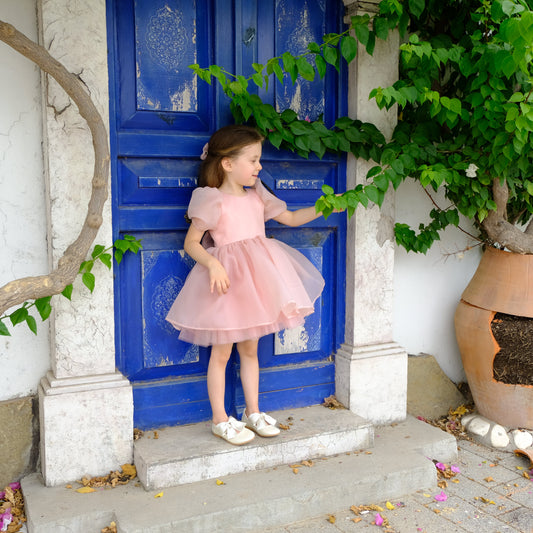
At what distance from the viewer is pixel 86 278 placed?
2.73m

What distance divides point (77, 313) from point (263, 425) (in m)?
1.06

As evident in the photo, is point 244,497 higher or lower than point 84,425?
lower

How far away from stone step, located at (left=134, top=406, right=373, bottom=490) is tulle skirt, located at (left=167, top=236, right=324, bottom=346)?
509 millimetres

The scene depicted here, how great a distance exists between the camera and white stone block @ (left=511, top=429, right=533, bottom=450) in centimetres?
346

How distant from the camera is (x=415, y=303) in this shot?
395cm

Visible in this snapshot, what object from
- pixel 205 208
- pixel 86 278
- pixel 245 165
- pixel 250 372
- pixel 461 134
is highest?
pixel 461 134

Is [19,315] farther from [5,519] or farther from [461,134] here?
[461,134]

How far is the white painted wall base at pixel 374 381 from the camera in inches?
138

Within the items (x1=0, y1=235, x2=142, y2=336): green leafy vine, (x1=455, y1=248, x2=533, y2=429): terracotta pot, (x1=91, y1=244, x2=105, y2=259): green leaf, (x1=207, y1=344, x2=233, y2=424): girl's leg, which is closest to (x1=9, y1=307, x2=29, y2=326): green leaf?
(x1=0, y1=235, x2=142, y2=336): green leafy vine

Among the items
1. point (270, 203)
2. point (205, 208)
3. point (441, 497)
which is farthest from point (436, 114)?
point (441, 497)

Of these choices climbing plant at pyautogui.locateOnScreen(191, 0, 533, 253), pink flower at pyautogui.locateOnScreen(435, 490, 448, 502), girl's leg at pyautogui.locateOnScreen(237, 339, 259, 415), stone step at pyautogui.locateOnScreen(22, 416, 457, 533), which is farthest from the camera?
girl's leg at pyautogui.locateOnScreen(237, 339, 259, 415)

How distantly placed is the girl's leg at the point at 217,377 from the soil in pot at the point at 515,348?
1582mm

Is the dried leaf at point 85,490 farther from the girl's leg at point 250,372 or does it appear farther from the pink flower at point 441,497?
the pink flower at point 441,497

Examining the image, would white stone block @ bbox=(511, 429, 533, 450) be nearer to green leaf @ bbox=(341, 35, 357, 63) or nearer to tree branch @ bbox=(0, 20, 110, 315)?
green leaf @ bbox=(341, 35, 357, 63)
